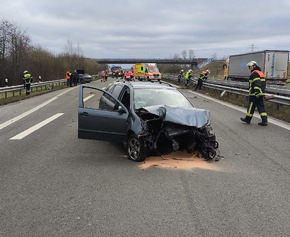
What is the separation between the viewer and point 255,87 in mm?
11117

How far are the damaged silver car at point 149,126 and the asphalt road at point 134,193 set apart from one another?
372 millimetres

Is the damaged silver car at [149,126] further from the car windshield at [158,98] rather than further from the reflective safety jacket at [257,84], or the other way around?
the reflective safety jacket at [257,84]

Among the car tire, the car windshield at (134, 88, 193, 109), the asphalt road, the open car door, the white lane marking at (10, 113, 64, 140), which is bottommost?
the white lane marking at (10, 113, 64, 140)

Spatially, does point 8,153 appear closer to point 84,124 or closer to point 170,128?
point 84,124

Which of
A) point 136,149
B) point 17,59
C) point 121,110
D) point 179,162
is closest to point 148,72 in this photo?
point 17,59

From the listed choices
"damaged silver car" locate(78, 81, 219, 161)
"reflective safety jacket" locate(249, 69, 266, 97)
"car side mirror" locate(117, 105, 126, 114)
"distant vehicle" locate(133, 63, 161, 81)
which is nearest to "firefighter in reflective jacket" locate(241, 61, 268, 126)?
"reflective safety jacket" locate(249, 69, 266, 97)

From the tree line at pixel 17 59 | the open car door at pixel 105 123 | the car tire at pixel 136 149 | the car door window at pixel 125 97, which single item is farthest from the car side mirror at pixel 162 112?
the tree line at pixel 17 59

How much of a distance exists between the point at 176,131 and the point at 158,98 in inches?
61.0

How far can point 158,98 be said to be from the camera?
771 cm

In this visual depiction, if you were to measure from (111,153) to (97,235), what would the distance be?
370 cm

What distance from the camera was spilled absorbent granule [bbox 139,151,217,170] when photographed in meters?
6.33

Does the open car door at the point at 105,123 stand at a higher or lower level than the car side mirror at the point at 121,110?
lower

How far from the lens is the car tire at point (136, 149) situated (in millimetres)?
6469

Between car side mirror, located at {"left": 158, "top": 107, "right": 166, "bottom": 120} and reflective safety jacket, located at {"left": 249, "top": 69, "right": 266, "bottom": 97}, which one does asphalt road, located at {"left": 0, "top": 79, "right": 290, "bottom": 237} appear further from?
reflective safety jacket, located at {"left": 249, "top": 69, "right": 266, "bottom": 97}
